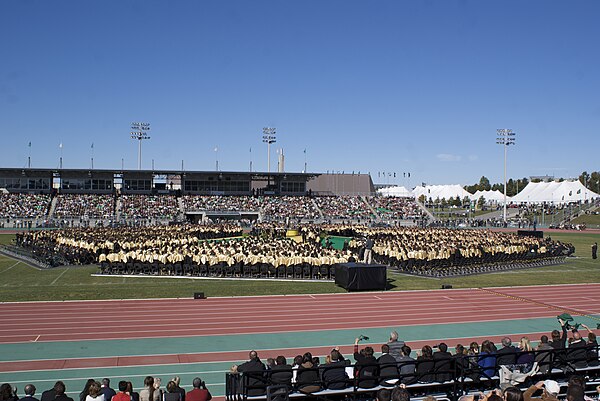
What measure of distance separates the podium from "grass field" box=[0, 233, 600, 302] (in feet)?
2.50

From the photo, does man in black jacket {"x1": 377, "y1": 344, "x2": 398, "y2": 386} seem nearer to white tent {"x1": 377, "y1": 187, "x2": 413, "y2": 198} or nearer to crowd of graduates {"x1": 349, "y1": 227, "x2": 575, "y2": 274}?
crowd of graduates {"x1": 349, "y1": 227, "x2": 575, "y2": 274}

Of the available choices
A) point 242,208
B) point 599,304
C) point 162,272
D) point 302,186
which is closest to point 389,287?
point 599,304

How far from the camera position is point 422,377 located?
895 cm

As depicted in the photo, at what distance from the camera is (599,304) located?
A: 1975 cm

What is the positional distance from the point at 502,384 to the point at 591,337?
3.32m

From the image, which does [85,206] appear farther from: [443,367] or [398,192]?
[398,192]

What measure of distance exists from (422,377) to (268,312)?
9107mm

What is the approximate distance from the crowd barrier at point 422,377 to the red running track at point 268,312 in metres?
6.52

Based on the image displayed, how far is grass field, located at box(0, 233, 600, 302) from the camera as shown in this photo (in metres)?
20.4

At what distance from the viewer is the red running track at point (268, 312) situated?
14906mm

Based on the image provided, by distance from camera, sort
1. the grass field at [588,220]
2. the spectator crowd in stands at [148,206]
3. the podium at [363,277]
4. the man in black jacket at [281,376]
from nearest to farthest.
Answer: the man in black jacket at [281,376] < the podium at [363,277] < the spectator crowd in stands at [148,206] < the grass field at [588,220]

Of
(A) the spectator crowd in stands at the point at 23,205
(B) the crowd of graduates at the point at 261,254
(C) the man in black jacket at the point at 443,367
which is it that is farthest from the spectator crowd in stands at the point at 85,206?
(C) the man in black jacket at the point at 443,367

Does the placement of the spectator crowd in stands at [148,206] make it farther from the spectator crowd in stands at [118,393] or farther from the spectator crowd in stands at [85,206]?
the spectator crowd in stands at [118,393]

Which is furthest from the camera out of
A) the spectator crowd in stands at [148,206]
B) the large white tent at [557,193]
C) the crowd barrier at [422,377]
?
the large white tent at [557,193]
